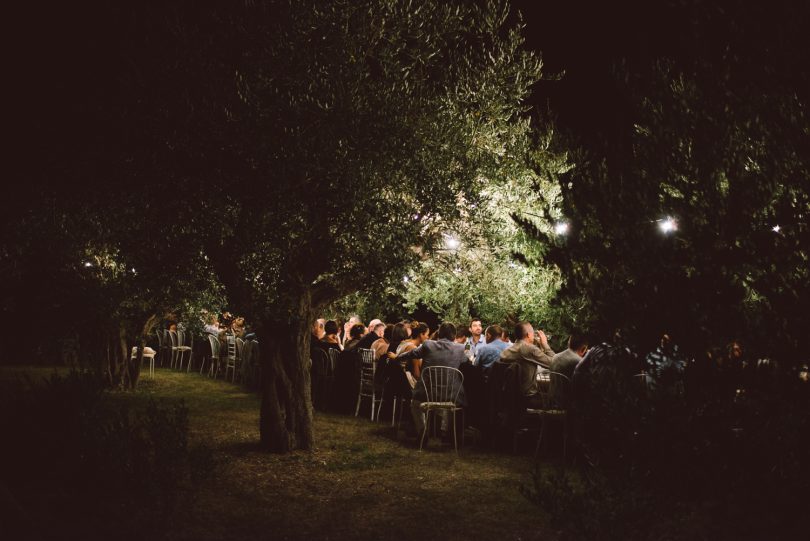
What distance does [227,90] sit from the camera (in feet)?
21.2

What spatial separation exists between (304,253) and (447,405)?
2.83 metres

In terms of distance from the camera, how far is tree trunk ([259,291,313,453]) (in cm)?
773

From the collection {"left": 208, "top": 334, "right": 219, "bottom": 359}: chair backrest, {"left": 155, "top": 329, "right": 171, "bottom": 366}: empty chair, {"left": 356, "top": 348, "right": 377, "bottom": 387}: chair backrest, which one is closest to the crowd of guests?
{"left": 356, "top": 348, "right": 377, "bottom": 387}: chair backrest

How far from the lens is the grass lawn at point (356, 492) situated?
17.6 feet

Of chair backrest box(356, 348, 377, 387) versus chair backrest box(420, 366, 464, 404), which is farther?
chair backrest box(356, 348, 377, 387)

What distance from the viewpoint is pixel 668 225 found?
3305 mm

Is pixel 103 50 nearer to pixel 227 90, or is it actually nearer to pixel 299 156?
pixel 227 90

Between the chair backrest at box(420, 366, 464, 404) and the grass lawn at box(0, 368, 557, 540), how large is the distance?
618mm

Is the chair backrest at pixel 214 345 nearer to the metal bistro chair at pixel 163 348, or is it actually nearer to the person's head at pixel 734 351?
the metal bistro chair at pixel 163 348

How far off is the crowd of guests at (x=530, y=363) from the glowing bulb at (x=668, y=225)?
1.79ft

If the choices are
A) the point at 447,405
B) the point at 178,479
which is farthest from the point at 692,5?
the point at 447,405

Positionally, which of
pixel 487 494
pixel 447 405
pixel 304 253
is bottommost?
pixel 487 494

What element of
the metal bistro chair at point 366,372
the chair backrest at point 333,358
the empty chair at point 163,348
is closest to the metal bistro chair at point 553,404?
the metal bistro chair at point 366,372

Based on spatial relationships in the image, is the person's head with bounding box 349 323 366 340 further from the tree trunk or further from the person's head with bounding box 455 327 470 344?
the tree trunk
